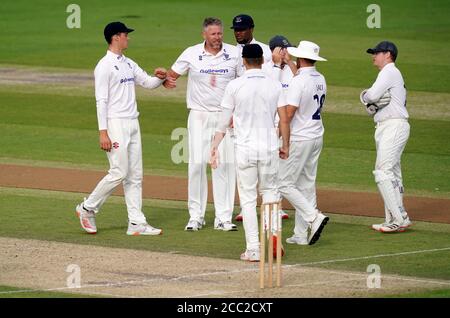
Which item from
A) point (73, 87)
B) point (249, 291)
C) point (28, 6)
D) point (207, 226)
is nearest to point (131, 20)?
point (28, 6)

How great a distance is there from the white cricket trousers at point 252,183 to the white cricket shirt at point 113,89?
192 centimetres

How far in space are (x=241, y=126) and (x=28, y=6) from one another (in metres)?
27.5

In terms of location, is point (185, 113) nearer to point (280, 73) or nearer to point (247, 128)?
point (280, 73)

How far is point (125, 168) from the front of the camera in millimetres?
14719

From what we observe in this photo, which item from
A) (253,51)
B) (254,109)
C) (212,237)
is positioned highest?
(253,51)

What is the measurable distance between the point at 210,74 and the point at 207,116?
0.54 metres

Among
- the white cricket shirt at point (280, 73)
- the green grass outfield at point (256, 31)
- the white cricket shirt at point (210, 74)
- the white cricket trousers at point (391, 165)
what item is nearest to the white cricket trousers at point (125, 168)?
the white cricket shirt at point (210, 74)

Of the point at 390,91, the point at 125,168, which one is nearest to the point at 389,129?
the point at 390,91

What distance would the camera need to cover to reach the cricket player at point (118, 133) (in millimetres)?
14648

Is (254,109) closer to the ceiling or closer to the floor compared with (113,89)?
closer to the floor

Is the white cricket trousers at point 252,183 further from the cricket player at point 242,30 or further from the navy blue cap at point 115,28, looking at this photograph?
the navy blue cap at point 115,28

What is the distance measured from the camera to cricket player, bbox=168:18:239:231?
15.3m

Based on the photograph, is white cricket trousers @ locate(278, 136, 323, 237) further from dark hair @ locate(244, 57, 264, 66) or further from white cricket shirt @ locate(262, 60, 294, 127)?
dark hair @ locate(244, 57, 264, 66)
